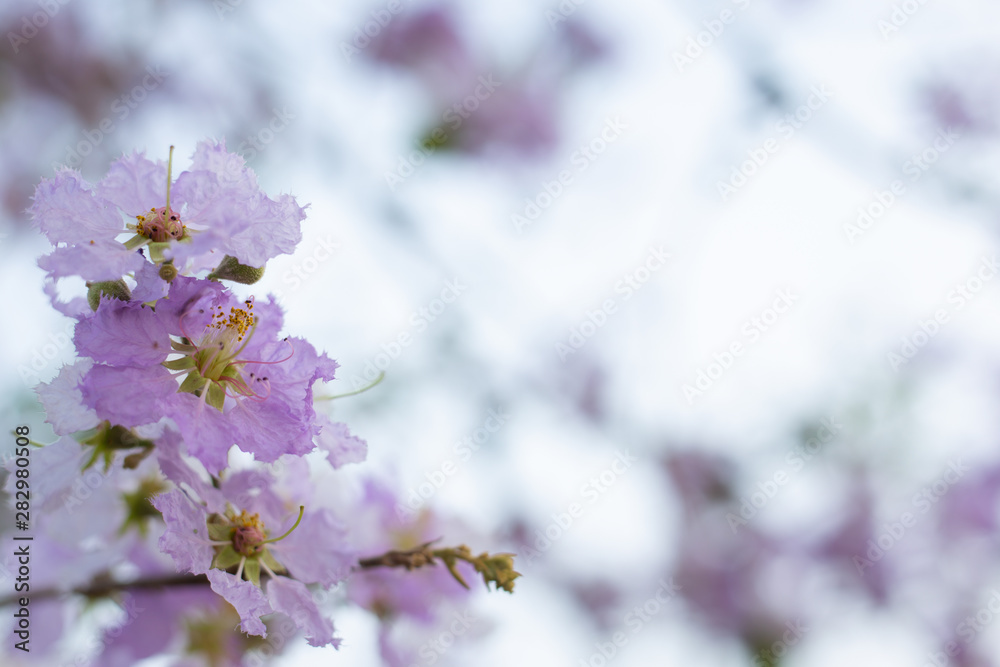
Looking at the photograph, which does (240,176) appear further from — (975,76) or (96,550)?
(975,76)

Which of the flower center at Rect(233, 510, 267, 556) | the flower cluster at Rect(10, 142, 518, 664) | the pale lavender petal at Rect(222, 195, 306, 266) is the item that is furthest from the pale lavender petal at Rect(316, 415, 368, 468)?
the pale lavender petal at Rect(222, 195, 306, 266)

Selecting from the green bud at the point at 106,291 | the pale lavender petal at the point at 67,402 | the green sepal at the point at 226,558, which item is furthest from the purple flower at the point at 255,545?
the green bud at the point at 106,291

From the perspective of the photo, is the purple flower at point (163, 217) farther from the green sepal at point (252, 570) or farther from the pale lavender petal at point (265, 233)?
the green sepal at point (252, 570)

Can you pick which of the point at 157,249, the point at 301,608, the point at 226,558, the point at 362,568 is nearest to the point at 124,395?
the point at 157,249

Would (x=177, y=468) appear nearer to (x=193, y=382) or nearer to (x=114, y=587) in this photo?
(x=193, y=382)

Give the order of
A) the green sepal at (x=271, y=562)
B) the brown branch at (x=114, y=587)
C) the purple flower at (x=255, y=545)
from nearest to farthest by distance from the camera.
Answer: the purple flower at (x=255, y=545) < the green sepal at (x=271, y=562) < the brown branch at (x=114, y=587)

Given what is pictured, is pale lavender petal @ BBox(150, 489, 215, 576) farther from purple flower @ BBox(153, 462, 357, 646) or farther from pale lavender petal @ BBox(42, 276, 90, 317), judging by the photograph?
pale lavender petal @ BBox(42, 276, 90, 317)

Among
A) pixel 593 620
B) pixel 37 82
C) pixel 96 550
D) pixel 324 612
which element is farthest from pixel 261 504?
pixel 593 620

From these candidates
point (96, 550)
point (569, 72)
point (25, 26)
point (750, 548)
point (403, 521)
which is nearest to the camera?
point (96, 550)
